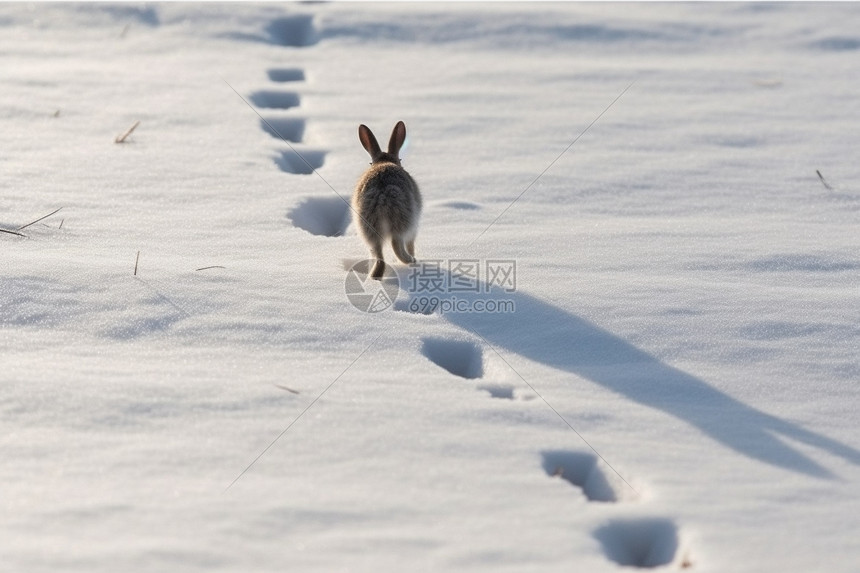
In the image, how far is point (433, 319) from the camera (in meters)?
3.66

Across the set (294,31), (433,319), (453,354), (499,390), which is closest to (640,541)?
(499,390)

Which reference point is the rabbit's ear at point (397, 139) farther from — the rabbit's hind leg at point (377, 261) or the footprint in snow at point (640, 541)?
the footprint in snow at point (640, 541)

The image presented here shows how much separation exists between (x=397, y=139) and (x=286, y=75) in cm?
203

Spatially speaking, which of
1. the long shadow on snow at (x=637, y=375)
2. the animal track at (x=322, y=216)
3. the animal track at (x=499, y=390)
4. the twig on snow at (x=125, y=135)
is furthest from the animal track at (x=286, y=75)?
the animal track at (x=499, y=390)

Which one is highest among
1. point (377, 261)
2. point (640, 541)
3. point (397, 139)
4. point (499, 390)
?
point (397, 139)

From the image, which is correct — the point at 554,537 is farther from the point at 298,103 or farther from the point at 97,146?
the point at 298,103

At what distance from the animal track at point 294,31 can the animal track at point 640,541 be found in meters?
5.14

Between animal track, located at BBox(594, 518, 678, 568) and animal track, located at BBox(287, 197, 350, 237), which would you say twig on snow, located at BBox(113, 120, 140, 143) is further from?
animal track, located at BBox(594, 518, 678, 568)

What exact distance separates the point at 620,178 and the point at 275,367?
8.12 feet

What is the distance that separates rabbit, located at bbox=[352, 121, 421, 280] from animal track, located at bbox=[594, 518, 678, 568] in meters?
1.81

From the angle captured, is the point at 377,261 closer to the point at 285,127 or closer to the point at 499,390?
the point at 499,390

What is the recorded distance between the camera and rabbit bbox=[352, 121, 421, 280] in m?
4.04

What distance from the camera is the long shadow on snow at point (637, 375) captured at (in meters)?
2.90

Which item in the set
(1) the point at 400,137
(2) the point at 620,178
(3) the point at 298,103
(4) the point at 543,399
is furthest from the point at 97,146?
(4) the point at 543,399
